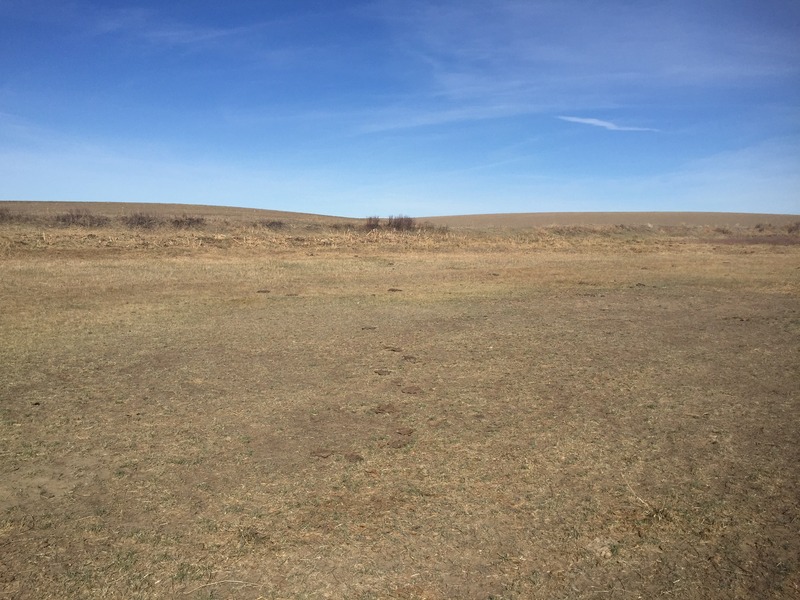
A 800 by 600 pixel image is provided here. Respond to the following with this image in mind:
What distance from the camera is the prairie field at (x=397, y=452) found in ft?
→ 9.00

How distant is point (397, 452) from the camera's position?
400cm

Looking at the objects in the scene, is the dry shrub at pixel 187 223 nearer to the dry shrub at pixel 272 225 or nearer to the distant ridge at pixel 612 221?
the dry shrub at pixel 272 225

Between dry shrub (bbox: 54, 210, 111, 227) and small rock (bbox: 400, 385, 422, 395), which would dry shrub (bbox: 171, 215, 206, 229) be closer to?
dry shrub (bbox: 54, 210, 111, 227)

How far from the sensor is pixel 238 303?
10461mm

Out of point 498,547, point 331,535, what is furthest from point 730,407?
point 331,535

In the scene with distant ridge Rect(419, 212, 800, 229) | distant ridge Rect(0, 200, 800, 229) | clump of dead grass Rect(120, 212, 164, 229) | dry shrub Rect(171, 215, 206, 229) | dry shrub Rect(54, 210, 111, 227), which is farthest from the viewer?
distant ridge Rect(419, 212, 800, 229)

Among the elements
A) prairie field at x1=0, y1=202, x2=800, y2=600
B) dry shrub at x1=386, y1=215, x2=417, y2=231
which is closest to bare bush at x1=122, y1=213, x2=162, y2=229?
dry shrub at x1=386, y1=215, x2=417, y2=231

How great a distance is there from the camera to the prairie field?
2744mm

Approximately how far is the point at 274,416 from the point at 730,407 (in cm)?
378

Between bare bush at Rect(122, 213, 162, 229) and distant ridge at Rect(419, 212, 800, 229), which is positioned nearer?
bare bush at Rect(122, 213, 162, 229)

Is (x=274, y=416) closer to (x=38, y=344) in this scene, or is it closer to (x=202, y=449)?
(x=202, y=449)

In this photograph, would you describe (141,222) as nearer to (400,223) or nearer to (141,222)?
(141,222)

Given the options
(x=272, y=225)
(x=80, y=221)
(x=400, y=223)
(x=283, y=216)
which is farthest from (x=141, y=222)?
(x=283, y=216)

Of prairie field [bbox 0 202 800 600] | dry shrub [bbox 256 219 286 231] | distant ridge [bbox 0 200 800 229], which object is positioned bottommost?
prairie field [bbox 0 202 800 600]
